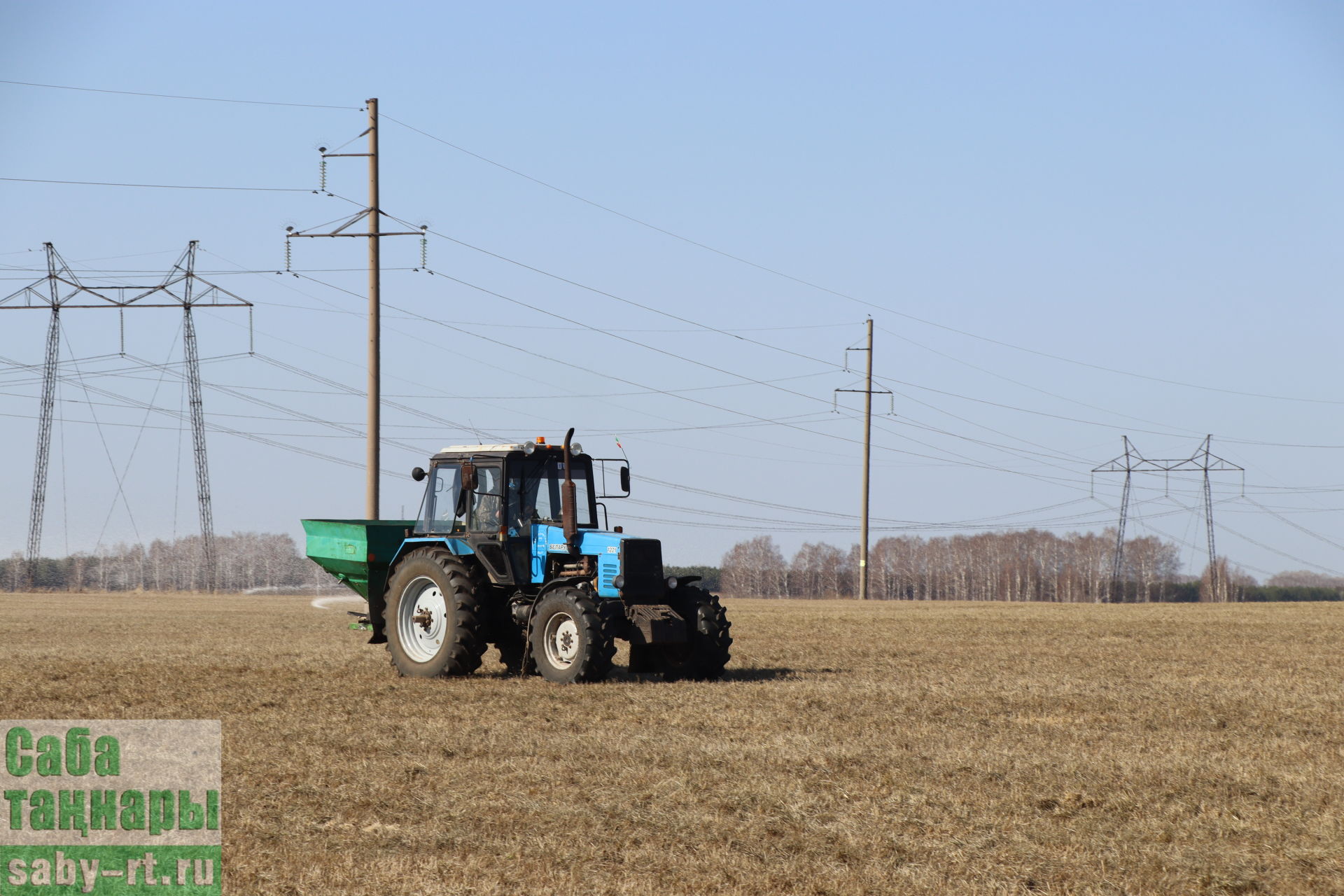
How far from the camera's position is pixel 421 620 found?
16266mm

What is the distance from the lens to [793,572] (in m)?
101

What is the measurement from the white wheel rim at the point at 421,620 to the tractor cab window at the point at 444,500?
714 millimetres

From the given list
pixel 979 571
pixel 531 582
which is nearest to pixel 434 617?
pixel 531 582

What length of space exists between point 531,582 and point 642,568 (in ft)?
4.54

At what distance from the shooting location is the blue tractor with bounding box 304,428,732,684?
15.1 m

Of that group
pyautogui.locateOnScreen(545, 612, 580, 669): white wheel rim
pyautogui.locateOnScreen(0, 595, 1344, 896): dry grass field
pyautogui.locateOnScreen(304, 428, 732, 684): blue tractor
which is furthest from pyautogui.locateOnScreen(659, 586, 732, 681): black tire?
pyautogui.locateOnScreen(545, 612, 580, 669): white wheel rim

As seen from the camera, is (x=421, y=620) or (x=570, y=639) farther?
(x=421, y=620)

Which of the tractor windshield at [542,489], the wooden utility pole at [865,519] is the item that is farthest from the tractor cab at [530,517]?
the wooden utility pole at [865,519]

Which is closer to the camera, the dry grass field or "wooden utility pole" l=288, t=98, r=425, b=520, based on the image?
the dry grass field

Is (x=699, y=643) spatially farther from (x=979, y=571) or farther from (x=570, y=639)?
(x=979, y=571)

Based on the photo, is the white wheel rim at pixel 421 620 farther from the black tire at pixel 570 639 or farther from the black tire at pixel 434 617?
the black tire at pixel 570 639

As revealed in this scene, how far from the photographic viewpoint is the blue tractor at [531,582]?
1505 centimetres

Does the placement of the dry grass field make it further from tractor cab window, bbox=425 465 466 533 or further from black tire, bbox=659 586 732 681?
tractor cab window, bbox=425 465 466 533

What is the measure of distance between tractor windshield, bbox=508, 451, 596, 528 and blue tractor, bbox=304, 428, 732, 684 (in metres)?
0.01
